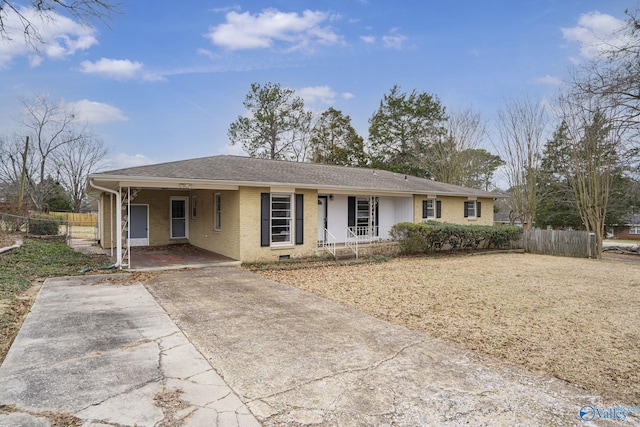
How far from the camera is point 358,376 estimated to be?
12.8ft

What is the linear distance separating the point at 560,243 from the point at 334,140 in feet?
67.2

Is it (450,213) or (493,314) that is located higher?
(450,213)

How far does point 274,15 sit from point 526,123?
57.6ft

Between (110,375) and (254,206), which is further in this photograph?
(254,206)

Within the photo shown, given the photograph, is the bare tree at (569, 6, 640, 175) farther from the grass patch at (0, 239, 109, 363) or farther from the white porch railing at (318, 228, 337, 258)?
the grass patch at (0, 239, 109, 363)

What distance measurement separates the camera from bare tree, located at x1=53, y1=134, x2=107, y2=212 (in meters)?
36.4

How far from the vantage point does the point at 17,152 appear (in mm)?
33250

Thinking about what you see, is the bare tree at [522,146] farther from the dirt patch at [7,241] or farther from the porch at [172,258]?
the dirt patch at [7,241]

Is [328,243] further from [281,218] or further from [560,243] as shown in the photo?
[560,243]

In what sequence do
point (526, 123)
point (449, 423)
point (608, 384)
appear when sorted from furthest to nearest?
point (526, 123), point (608, 384), point (449, 423)

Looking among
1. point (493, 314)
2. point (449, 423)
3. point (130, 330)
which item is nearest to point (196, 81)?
point (130, 330)

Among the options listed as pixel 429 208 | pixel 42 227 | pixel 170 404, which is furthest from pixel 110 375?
pixel 42 227

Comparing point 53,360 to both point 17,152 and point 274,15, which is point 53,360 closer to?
point 274,15

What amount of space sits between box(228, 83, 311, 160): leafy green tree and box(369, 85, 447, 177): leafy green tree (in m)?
7.94
